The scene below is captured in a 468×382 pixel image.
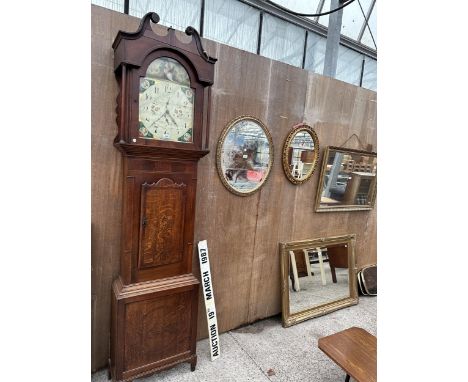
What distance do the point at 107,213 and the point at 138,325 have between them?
758 millimetres

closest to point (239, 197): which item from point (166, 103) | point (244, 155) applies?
point (244, 155)

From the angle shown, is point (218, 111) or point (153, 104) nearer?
point (153, 104)

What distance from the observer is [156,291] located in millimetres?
1769

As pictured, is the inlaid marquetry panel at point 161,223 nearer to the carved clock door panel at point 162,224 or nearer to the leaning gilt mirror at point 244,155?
the carved clock door panel at point 162,224

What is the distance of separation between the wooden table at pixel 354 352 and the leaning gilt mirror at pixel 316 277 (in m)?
0.70

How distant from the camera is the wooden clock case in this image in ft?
5.13

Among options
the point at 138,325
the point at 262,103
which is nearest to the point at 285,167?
the point at 262,103

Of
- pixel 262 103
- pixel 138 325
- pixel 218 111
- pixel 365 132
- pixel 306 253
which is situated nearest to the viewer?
pixel 138 325

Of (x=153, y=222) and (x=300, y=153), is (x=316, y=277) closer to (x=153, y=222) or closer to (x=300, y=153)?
(x=300, y=153)

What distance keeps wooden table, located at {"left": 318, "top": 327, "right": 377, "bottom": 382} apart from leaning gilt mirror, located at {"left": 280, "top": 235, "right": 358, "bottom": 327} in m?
0.70

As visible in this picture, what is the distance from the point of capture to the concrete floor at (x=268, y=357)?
2.00m

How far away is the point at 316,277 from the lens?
9.55 ft

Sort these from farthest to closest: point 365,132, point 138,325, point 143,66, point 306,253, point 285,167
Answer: point 365,132
point 306,253
point 285,167
point 138,325
point 143,66
